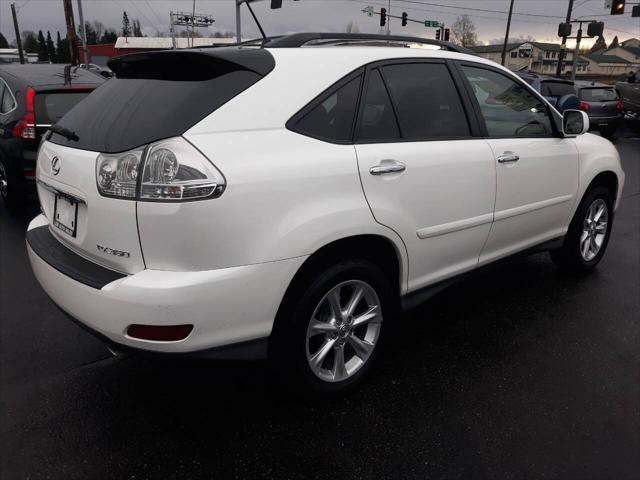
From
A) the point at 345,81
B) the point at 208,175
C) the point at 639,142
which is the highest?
the point at 345,81

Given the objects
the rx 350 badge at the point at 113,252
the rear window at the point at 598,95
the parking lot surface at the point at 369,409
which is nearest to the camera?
the rx 350 badge at the point at 113,252

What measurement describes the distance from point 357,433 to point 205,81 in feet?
5.59

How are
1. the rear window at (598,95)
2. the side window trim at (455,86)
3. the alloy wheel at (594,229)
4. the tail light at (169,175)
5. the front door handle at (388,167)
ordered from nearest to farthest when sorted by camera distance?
1. the tail light at (169,175)
2. the front door handle at (388,167)
3. the side window trim at (455,86)
4. the alloy wheel at (594,229)
5. the rear window at (598,95)

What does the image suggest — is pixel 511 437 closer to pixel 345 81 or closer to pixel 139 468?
pixel 139 468

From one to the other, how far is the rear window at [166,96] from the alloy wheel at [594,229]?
10.3 feet

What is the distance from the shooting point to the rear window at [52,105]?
18.9 feet

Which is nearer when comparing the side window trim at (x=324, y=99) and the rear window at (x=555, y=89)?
the side window trim at (x=324, y=99)

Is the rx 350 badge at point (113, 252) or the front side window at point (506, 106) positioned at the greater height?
the front side window at point (506, 106)

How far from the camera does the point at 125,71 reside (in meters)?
2.71

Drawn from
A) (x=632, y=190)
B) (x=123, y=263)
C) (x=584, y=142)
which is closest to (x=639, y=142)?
(x=632, y=190)

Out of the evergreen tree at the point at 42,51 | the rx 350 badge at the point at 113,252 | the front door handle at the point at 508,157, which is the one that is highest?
the front door handle at the point at 508,157

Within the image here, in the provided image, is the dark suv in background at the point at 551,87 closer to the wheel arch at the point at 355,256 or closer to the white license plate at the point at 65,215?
the wheel arch at the point at 355,256

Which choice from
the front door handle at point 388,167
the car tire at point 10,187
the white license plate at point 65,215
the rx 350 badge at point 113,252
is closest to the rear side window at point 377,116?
the front door handle at point 388,167

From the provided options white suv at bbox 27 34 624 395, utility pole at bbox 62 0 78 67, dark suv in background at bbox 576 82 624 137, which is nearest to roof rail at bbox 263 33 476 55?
white suv at bbox 27 34 624 395
